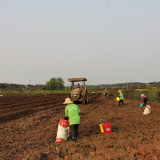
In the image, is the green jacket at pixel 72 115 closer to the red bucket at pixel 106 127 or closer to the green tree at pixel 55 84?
the red bucket at pixel 106 127

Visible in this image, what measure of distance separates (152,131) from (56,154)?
4139mm

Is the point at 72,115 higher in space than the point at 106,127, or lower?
higher

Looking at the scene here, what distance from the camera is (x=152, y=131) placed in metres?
6.87

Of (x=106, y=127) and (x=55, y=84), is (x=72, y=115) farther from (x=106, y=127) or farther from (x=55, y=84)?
(x=55, y=84)

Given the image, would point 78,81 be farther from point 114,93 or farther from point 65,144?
point 114,93

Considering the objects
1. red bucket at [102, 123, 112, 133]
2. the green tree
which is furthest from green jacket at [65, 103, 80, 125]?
the green tree

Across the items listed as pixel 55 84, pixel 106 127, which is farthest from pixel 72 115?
pixel 55 84

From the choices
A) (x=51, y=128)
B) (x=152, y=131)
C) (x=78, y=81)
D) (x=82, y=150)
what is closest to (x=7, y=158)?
(x=82, y=150)

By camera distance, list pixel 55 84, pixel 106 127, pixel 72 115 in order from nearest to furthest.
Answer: pixel 72 115
pixel 106 127
pixel 55 84

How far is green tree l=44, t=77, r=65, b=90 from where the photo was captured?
63612mm

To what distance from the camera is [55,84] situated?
2562 inches

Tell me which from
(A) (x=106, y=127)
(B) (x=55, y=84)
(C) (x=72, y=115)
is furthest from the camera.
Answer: (B) (x=55, y=84)

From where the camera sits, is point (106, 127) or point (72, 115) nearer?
point (72, 115)

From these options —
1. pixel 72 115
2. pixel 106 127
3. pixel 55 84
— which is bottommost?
pixel 106 127
